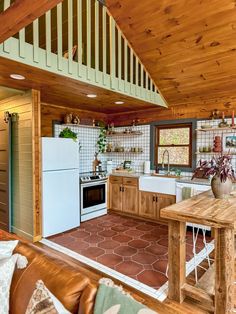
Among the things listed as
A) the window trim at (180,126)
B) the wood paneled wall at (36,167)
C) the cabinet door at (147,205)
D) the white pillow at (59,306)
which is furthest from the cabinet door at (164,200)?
the white pillow at (59,306)

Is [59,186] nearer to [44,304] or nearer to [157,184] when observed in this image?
[157,184]

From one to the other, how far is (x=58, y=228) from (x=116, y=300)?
309 centimetres

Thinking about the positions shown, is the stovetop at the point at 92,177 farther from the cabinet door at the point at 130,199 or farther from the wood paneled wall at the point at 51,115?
the wood paneled wall at the point at 51,115

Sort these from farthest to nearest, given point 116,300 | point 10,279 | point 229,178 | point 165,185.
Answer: point 165,185
point 229,178
point 10,279
point 116,300

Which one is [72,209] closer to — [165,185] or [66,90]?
[165,185]

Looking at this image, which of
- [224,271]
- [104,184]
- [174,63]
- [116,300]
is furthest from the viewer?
[104,184]

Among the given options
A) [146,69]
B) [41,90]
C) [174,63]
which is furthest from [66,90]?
[174,63]

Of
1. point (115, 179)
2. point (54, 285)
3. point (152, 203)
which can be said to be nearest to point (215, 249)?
point (54, 285)

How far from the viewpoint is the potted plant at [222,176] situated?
2.27 m

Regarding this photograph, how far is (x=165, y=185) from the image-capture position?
428cm

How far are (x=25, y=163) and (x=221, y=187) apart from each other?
2.95 meters

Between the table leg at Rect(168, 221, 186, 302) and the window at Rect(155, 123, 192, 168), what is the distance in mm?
2681

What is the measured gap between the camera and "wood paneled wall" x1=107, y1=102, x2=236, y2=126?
13.6ft

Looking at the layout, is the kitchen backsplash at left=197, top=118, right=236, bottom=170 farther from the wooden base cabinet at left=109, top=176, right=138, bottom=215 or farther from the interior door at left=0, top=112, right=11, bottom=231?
the interior door at left=0, top=112, right=11, bottom=231
